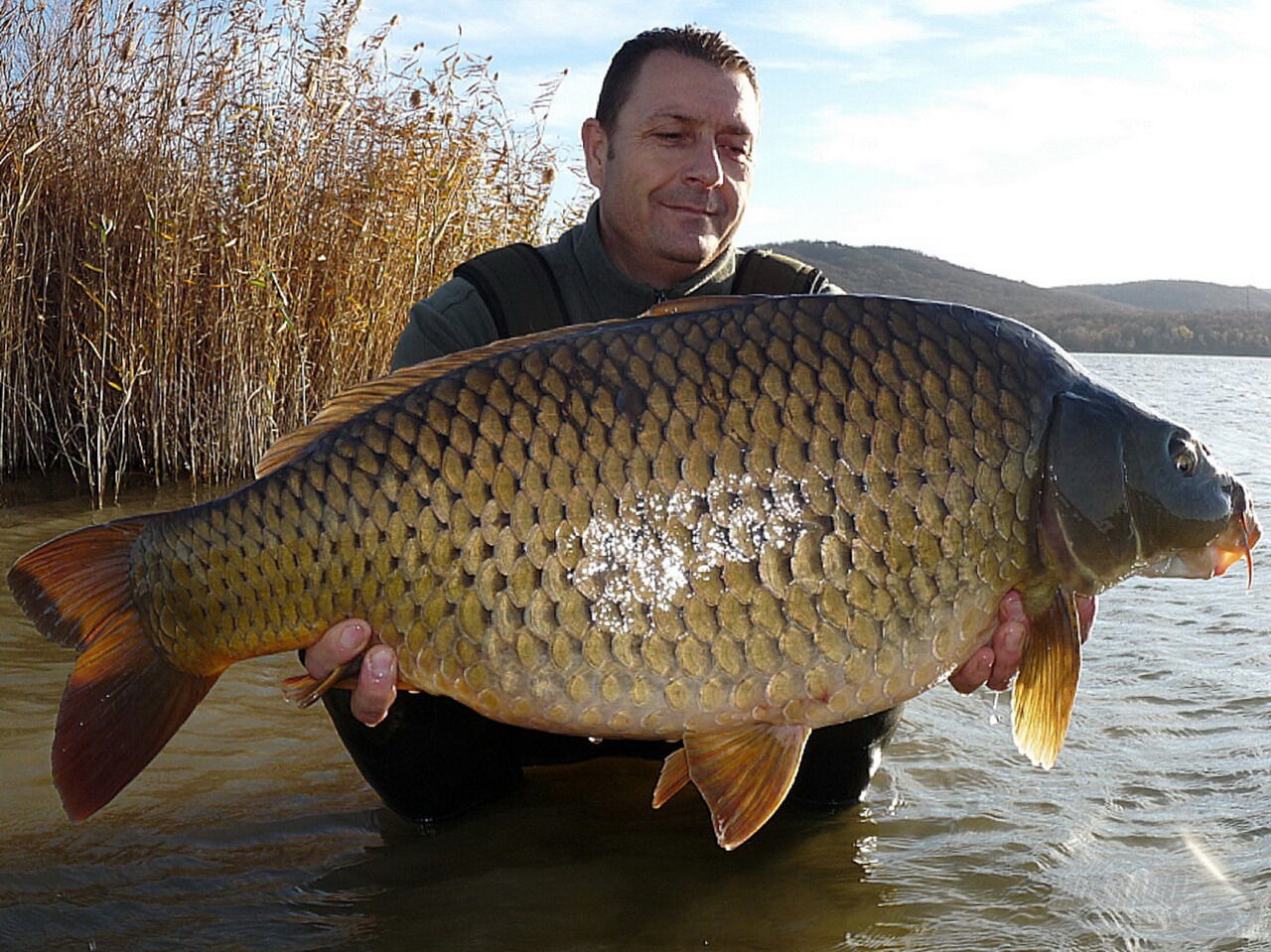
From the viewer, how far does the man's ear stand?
3.12 m

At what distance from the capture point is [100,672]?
6.26ft

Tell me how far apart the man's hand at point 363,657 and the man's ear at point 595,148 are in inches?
61.9

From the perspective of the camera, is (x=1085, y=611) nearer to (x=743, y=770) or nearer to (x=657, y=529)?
(x=743, y=770)

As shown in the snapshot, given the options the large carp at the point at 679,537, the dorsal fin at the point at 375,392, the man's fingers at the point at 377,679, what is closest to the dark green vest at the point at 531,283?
the dorsal fin at the point at 375,392

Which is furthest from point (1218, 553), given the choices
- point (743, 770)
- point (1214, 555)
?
point (743, 770)

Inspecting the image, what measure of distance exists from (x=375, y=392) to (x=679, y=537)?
0.55 meters

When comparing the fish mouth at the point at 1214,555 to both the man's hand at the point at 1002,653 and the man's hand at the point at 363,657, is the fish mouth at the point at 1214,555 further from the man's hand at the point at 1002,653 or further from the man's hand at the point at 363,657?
the man's hand at the point at 363,657

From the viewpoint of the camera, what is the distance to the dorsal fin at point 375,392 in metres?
1.96

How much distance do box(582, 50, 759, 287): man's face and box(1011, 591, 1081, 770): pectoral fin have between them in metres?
1.26

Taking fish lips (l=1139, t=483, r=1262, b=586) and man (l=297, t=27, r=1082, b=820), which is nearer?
fish lips (l=1139, t=483, r=1262, b=586)

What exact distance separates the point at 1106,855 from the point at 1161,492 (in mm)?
989

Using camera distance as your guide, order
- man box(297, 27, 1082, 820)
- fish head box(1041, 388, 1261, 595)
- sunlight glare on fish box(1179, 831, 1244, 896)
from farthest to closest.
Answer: man box(297, 27, 1082, 820), sunlight glare on fish box(1179, 831, 1244, 896), fish head box(1041, 388, 1261, 595)

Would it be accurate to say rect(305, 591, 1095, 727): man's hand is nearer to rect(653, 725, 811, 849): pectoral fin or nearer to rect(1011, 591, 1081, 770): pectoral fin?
rect(1011, 591, 1081, 770): pectoral fin

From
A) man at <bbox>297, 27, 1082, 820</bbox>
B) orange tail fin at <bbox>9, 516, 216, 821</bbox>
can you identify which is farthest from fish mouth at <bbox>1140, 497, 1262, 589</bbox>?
orange tail fin at <bbox>9, 516, 216, 821</bbox>
